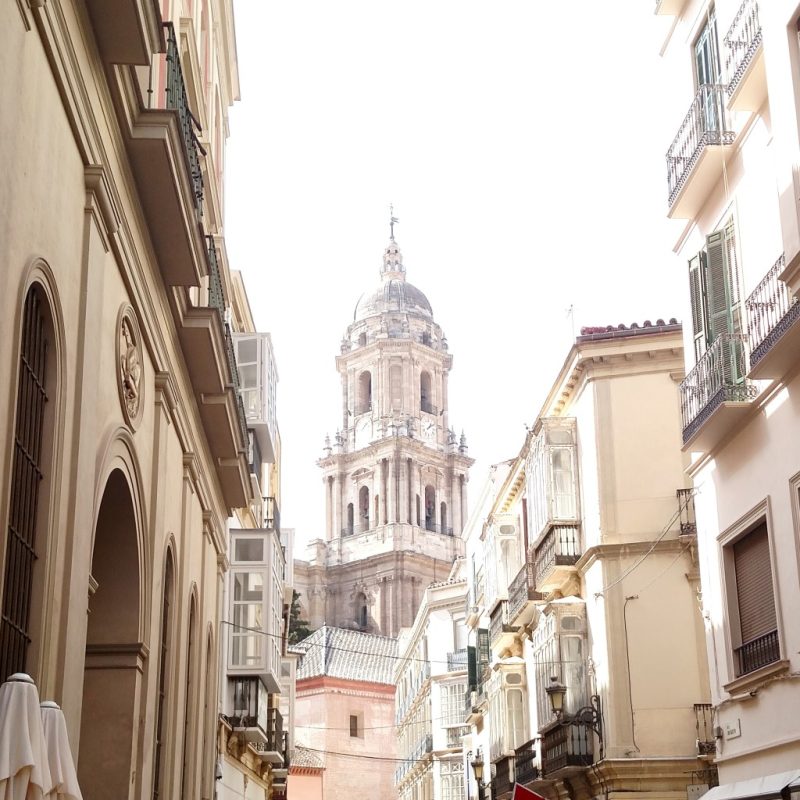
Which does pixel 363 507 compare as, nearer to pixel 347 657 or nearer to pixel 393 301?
pixel 393 301

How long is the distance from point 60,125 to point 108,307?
2237 mm

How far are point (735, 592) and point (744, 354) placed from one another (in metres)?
2.42

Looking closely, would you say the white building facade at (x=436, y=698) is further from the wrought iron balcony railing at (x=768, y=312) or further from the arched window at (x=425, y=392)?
the wrought iron balcony railing at (x=768, y=312)

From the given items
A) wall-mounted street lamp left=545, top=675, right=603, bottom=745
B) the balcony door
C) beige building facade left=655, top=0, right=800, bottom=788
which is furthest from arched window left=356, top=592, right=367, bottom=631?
the balcony door

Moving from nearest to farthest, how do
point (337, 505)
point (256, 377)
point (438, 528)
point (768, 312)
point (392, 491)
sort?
point (768, 312) < point (256, 377) < point (392, 491) < point (438, 528) < point (337, 505)

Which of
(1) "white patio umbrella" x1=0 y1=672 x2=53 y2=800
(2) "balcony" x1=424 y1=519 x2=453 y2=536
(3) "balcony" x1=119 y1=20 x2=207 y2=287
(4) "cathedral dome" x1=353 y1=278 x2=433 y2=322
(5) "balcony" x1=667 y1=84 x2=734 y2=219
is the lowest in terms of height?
(1) "white patio umbrella" x1=0 y1=672 x2=53 y2=800

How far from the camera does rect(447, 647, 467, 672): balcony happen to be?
46.8m

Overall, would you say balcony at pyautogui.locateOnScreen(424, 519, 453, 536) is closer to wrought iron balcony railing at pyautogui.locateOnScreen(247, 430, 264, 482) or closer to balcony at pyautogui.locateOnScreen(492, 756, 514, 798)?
balcony at pyautogui.locateOnScreen(492, 756, 514, 798)

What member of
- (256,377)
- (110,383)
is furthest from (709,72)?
(256,377)

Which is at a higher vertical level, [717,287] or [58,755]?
[717,287]

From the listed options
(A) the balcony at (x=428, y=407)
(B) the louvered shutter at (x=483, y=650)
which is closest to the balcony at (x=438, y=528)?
(A) the balcony at (x=428, y=407)

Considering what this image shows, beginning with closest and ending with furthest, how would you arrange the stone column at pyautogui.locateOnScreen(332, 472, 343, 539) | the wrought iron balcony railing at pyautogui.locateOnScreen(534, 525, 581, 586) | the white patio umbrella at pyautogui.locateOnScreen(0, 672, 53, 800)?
the white patio umbrella at pyautogui.locateOnScreen(0, 672, 53, 800) < the wrought iron balcony railing at pyautogui.locateOnScreen(534, 525, 581, 586) < the stone column at pyautogui.locateOnScreen(332, 472, 343, 539)

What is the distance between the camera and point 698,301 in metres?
14.9

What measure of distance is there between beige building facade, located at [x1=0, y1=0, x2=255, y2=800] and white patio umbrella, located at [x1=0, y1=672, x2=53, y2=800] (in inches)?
31.8
